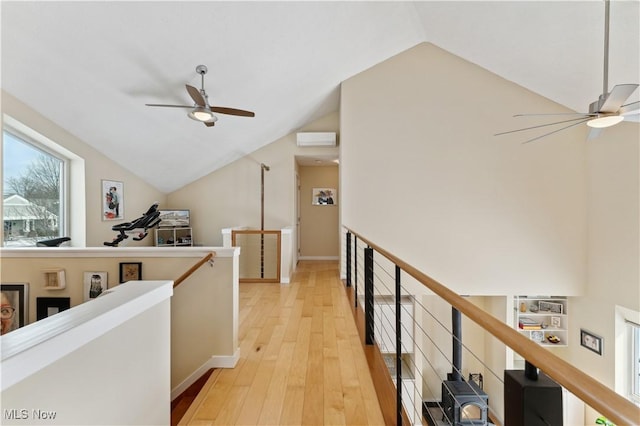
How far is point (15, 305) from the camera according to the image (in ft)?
8.64

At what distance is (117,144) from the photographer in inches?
157

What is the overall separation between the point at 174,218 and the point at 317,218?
331 cm

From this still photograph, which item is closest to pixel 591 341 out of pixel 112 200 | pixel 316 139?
pixel 316 139

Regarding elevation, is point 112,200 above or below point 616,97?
below

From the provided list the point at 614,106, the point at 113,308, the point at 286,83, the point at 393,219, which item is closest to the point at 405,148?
the point at 393,219

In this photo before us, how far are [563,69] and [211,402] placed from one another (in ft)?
18.5

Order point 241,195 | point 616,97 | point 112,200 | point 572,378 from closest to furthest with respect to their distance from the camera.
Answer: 1. point 572,378
2. point 616,97
3. point 112,200
4. point 241,195

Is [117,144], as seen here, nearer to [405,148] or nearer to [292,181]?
[292,181]

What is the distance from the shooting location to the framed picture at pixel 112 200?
14.0 feet

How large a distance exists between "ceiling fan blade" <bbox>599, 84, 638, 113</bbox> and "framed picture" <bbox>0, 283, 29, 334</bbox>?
5301 mm

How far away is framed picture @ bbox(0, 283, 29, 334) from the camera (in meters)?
2.62

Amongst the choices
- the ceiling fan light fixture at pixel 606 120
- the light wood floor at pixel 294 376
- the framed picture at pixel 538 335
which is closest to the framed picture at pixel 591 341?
the framed picture at pixel 538 335

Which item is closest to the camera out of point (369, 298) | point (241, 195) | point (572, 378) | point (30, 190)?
point (572, 378)

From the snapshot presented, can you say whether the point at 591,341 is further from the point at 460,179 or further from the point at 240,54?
the point at 240,54
